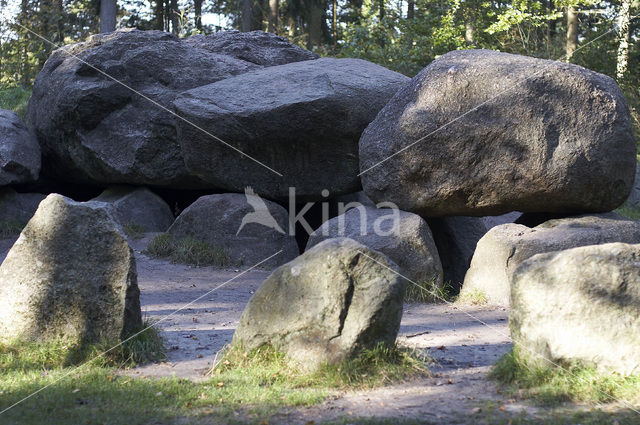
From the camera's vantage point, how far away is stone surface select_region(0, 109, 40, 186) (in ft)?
37.8

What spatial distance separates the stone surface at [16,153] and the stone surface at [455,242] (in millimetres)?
6467

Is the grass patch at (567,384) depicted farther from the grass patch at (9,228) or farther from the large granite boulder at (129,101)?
the grass patch at (9,228)

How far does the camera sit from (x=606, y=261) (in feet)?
15.8

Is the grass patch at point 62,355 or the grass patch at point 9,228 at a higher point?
the grass patch at point 9,228

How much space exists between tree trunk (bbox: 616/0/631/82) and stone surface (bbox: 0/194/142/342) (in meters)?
15.3

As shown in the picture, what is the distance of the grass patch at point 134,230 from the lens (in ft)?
35.9

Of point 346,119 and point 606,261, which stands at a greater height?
point 346,119

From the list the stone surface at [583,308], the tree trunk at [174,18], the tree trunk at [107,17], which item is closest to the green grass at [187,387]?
the stone surface at [583,308]

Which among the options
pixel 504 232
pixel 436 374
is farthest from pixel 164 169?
pixel 436 374

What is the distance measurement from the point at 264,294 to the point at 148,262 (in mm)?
4928

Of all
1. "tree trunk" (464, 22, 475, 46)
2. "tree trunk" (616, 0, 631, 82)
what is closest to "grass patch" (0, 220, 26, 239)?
"tree trunk" (616, 0, 631, 82)

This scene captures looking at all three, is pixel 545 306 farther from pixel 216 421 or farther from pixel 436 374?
pixel 216 421

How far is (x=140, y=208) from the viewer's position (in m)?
11.8

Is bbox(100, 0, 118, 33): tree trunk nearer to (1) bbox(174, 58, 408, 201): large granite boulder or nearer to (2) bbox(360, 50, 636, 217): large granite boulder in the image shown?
(1) bbox(174, 58, 408, 201): large granite boulder
